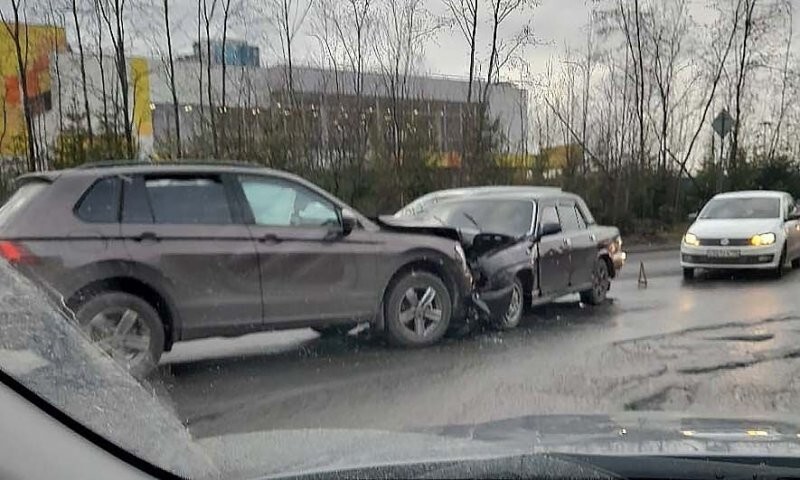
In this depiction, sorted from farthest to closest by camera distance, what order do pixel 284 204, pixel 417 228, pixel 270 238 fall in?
pixel 417 228, pixel 284 204, pixel 270 238

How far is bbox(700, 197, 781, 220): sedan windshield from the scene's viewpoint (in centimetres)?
1691

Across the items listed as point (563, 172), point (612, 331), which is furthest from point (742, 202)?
point (563, 172)

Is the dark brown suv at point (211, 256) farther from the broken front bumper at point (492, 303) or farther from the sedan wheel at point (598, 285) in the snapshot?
the sedan wheel at point (598, 285)

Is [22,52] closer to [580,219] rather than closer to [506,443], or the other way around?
[580,219]

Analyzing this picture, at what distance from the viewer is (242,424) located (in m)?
6.09

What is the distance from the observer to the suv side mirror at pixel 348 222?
8484 millimetres

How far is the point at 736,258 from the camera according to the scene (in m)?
15.5

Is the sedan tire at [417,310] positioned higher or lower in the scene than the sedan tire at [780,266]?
higher

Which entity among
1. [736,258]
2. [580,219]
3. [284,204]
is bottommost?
[736,258]

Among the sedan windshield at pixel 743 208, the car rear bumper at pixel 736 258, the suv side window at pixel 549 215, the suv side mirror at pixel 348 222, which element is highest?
the suv side mirror at pixel 348 222

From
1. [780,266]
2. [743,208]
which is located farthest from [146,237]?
[743,208]

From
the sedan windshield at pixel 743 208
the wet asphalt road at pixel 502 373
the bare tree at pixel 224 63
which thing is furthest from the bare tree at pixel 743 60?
the wet asphalt road at pixel 502 373

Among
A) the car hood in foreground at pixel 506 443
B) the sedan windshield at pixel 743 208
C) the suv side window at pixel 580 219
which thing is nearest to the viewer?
the car hood in foreground at pixel 506 443

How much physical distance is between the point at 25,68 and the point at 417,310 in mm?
12181
